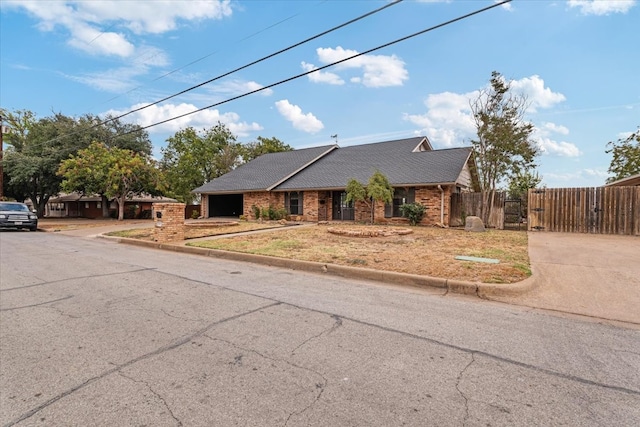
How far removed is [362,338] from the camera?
3.60m

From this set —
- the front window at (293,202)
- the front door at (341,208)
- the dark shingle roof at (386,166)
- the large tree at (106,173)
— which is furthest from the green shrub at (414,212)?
the large tree at (106,173)

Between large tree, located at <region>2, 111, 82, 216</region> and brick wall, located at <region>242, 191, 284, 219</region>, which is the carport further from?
large tree, located at <region>2, 111, 82, 216</region>

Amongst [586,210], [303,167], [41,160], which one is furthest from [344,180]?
[41,160]

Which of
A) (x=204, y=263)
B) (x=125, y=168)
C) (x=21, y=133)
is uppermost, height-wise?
(x=21, y=133)

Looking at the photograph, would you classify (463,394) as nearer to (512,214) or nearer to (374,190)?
(374,190)

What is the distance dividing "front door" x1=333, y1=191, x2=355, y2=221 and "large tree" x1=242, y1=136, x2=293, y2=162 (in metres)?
25.2

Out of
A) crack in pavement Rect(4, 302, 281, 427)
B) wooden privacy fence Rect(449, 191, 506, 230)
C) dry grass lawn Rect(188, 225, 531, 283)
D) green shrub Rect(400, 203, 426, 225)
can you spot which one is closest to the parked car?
dry grass lawn Rect(188, 225, 531, 283)

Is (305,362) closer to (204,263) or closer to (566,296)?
(566,296)

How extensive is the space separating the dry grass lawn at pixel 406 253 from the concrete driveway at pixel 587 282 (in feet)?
1.37

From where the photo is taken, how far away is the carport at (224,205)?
2753 centimetres

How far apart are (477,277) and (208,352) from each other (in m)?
4.68

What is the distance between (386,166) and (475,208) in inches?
238

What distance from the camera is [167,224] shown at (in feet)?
39.7

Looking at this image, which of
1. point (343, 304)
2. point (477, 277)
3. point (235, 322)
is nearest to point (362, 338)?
point (343, 304)
